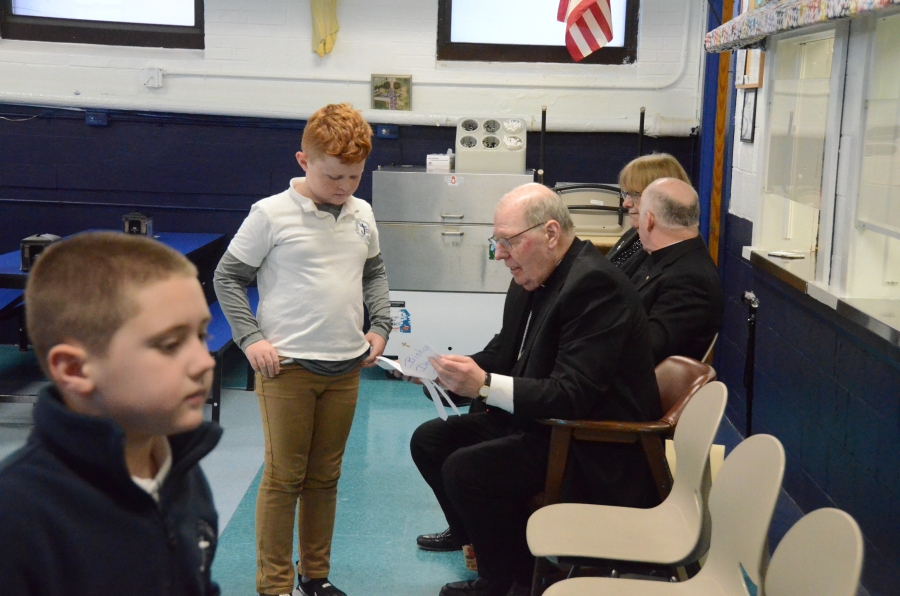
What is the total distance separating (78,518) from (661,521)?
5.93 feet

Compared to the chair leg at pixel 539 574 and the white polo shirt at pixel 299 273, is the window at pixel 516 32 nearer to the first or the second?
the white polo shirt at pixel 299 273

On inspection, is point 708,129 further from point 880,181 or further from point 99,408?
point 99,408

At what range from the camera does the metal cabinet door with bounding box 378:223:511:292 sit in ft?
17.0

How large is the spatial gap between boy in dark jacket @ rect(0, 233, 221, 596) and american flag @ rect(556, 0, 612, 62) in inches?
182

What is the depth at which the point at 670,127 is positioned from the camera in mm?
5672

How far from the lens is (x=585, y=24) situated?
17.4ft

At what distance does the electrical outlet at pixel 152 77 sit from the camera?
5.64m

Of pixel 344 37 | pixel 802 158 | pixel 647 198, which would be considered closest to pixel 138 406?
pixel 647 198

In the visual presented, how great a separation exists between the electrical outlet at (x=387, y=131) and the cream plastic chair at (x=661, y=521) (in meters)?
3.65

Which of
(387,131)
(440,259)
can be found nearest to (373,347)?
(440,259)

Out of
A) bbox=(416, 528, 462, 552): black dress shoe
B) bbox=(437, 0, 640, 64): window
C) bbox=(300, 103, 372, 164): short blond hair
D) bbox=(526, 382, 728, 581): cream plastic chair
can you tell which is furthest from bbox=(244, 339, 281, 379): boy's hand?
bbox=(437, 0, 640, 64): window

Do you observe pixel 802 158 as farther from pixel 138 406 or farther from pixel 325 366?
pixel 138 406

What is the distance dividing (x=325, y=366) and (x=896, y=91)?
2.02 m

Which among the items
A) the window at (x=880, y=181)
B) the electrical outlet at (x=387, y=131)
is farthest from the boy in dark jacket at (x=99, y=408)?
the electrical outlet at (x=387, y=131)
